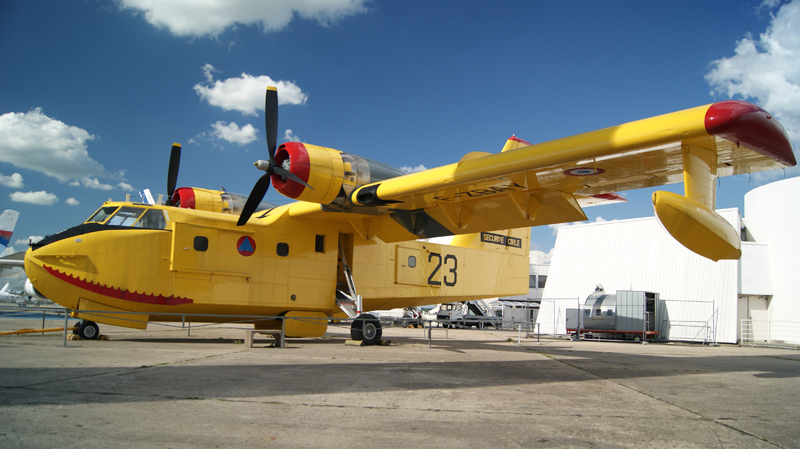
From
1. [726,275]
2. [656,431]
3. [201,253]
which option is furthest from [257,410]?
[726,275]

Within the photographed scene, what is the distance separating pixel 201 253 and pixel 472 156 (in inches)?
268

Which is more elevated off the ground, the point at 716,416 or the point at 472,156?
the point at 472,156

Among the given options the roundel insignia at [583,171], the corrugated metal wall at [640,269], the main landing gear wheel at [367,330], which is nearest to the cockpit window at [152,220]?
the main landing gear wheel at [367,330]

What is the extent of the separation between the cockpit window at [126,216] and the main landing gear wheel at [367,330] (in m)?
5.83

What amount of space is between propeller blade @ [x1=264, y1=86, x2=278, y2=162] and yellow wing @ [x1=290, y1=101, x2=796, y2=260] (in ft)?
7.49

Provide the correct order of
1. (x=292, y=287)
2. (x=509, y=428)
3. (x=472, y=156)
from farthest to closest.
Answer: (x=292, y=287), (x=472, y=156), (x=509, y=428)

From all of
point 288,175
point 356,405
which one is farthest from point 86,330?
point 356,405

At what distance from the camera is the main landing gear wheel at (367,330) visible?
1246cm

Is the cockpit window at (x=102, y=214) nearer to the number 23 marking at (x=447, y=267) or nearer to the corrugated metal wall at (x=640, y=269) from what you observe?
the number 23 marking at (x=447, y=267)

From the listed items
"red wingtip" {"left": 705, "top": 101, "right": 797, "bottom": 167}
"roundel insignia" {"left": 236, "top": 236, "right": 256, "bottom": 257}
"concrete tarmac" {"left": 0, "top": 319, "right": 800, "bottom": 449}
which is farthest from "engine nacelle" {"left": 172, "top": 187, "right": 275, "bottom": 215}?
"red wingtip" {"left": 705, "top": 101, "right": 797, "bottom": 167}

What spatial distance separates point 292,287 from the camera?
490 inches

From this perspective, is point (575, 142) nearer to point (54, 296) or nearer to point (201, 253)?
point (201, 253)

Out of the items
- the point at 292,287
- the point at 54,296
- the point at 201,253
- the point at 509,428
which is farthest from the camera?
the point at 292,287

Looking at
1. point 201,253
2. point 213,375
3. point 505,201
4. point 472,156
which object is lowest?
point 213,375
